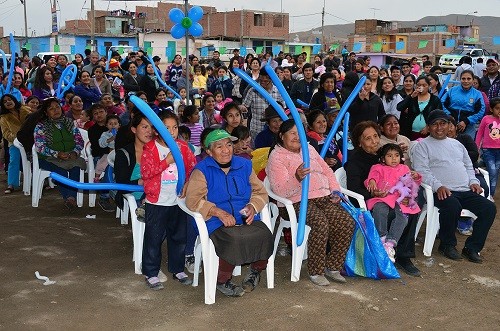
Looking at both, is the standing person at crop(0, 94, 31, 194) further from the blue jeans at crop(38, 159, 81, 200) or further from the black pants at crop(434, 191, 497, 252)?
the black pants at crop(434, 191, 497, 252)

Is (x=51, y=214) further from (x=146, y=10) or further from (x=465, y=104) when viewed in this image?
(x=146, y=10)

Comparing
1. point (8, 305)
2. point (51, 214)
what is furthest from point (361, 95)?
point (8, 305)

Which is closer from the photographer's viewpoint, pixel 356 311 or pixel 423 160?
pixel 356 311

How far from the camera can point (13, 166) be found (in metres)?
7.20

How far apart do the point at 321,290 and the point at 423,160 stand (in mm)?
1714

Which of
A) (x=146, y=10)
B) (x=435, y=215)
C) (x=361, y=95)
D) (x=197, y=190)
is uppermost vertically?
(x=146, y=10)

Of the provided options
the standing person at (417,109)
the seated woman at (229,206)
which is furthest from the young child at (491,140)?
the seated woman at (229,206)

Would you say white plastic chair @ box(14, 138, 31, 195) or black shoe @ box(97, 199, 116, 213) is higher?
white plastic chair @ box(14, 138, 31, 195)

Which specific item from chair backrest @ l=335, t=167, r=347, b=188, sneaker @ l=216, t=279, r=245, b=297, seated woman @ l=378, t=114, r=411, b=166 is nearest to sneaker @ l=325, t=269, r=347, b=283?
sneaker @ l=216, t=279, r=245, b=297

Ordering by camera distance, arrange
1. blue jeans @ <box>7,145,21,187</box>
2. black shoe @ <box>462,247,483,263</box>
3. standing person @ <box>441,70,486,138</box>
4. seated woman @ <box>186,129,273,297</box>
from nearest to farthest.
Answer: seated woman @ <box>186,129,273,297</box> < black shoe @ <box>462,247,483,263</box> < blue jeans @ <box>7,145,21,187</box> < standing person @ <box>441,70,486,138</box>

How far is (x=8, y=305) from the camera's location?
3947 mm

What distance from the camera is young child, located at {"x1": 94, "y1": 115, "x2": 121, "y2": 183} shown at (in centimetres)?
643

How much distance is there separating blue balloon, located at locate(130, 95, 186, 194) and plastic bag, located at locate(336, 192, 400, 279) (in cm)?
136

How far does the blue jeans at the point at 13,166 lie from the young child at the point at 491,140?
5.57m
